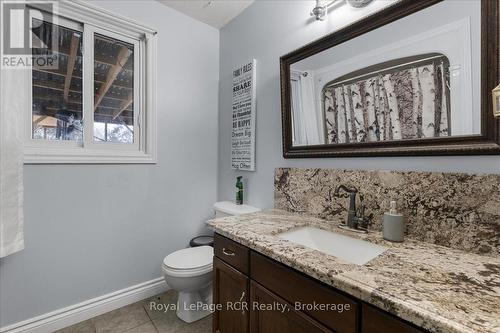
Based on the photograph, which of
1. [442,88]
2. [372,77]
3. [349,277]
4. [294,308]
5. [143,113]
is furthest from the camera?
[143,113]

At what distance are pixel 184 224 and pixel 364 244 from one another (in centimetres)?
167

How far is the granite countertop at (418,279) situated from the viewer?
546 millimetres

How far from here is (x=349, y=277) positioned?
727 mm

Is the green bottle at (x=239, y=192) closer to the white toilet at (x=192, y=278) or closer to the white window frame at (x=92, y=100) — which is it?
the white toilet at (x=192, y=278)

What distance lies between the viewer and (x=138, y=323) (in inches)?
66.8

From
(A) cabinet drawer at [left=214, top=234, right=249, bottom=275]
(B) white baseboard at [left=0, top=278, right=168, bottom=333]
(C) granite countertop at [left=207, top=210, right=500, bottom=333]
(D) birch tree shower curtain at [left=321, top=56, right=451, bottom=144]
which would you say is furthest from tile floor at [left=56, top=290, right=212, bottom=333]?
(D) birch tree shower curtain at [left=321, top=56, right=451, bottom=144]

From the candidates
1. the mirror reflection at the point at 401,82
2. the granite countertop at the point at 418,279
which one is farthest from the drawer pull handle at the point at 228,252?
the mirror reflection at the point at 401,82

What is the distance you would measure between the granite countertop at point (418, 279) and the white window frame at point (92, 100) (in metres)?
1.36

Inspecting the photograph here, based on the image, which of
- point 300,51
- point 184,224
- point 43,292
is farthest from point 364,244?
point 43,292

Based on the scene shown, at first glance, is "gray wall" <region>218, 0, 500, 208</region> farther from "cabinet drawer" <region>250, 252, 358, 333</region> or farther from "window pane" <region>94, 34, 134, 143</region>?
"window pane" <region>94, 34, 134, 143</region>

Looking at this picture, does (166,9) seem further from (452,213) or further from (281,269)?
(452,213)

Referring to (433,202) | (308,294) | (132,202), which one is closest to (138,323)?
(132,202)

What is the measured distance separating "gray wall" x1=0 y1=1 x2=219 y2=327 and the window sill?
0.05 meters

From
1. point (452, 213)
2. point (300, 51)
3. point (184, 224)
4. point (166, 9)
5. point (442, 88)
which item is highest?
point (166, 9)
